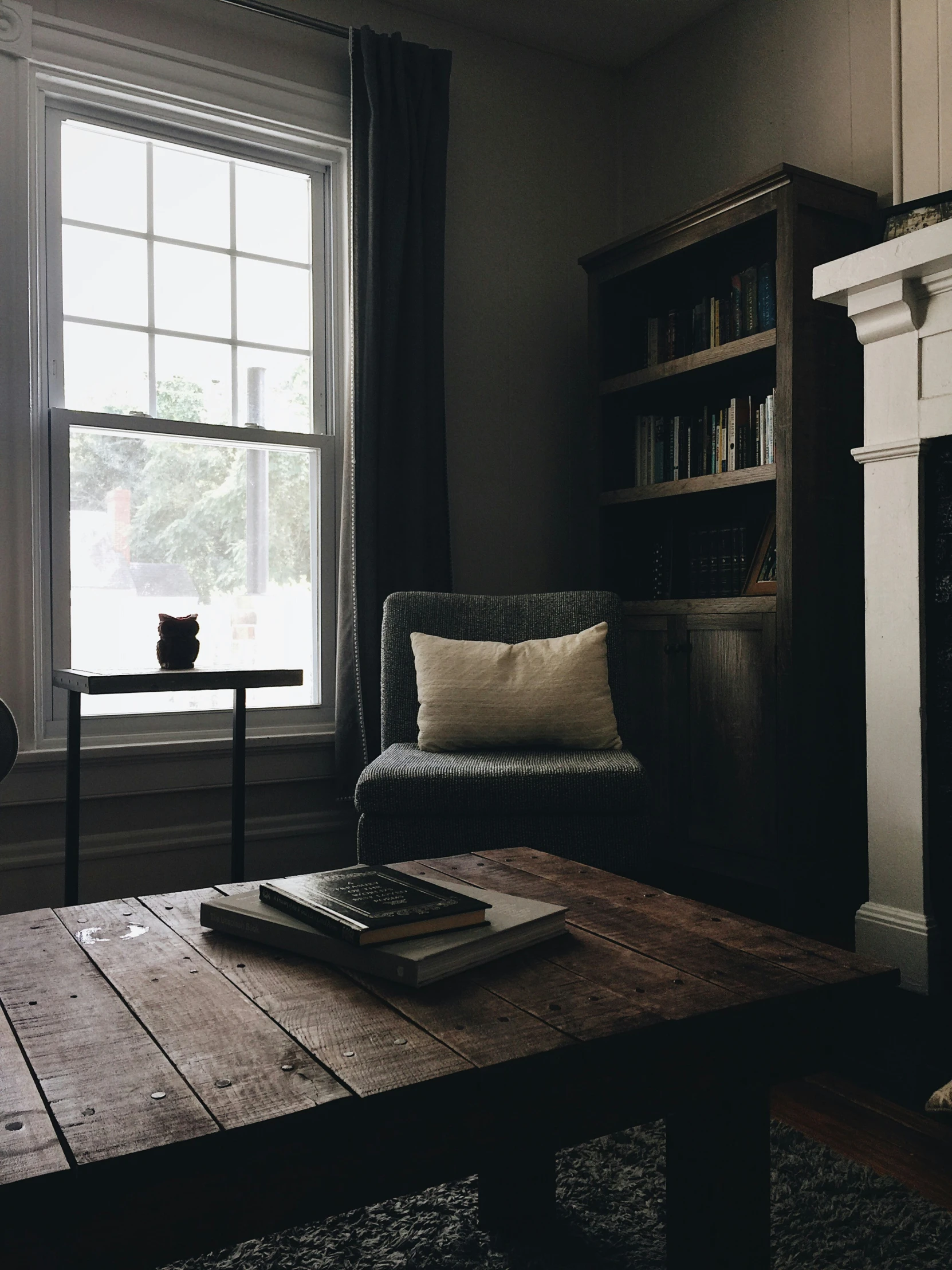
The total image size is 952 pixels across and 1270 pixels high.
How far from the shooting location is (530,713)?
2691 mm

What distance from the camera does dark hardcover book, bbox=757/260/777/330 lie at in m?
2.97

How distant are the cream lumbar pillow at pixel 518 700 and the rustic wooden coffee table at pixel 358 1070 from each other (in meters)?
1.44

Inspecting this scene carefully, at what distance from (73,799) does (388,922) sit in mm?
1768

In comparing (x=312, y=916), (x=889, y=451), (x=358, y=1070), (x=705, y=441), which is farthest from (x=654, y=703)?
(x=358, y=1070)

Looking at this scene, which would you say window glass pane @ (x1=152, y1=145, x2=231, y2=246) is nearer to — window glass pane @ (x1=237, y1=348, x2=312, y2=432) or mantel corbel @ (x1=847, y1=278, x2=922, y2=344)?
window glass pane @ (x1=237, y1=348, x2=312, y2=432)

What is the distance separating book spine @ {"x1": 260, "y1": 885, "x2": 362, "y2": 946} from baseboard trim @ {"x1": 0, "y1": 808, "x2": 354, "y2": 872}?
6.27 feet

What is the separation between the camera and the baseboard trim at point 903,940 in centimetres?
237

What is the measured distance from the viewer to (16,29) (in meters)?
2.79

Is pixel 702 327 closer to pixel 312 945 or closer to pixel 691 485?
pixel 691 485

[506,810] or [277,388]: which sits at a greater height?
[277,388]

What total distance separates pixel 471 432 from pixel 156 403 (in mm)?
1068

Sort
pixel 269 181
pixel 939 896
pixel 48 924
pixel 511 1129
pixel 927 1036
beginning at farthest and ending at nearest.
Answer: pixel 269 181 → pixel 939 896 → pixel 927 1036 → pixel 48 924 → pixel 511 1129

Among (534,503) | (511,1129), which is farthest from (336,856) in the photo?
(511,1129)

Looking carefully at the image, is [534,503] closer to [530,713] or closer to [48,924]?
[530,713]
